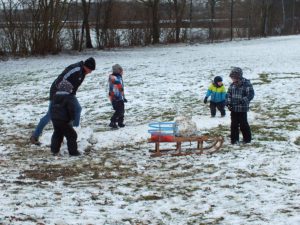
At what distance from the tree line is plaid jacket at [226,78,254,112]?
26085mm

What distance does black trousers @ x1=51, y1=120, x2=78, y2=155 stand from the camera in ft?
27.1

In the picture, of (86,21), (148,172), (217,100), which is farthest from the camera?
(86,21)

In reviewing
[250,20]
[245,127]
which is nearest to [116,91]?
[245,127]

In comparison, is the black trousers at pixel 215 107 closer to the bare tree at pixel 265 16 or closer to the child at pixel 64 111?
the child at pixel 64 111

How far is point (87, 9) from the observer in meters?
39.9

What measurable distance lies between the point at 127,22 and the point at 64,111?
34457mm

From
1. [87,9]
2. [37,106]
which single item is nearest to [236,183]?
[37,106]

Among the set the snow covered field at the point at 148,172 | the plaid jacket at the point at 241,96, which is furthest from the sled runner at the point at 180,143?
the plaid jacket at the point at 241,96

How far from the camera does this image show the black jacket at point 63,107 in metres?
8.19

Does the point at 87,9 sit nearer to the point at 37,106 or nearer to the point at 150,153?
the point at 37,106

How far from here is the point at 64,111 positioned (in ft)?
26.9

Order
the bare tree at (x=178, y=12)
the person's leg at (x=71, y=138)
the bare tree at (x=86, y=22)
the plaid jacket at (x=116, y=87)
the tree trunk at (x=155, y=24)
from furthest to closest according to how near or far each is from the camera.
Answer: the bare tree at (x=178, y=12) < the tree trunk at (x=155, y=24) < the bare tree at (x=86, y=22) < the plaid jacket at (x=116, y=87) < the person's leg at (x=71, y=138)

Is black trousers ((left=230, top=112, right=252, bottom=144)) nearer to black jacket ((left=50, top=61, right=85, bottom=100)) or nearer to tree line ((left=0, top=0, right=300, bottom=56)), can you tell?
black jacket ((left=50, top=61, right=85, bottom=100))

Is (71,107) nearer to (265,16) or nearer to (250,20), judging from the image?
(250,20)
